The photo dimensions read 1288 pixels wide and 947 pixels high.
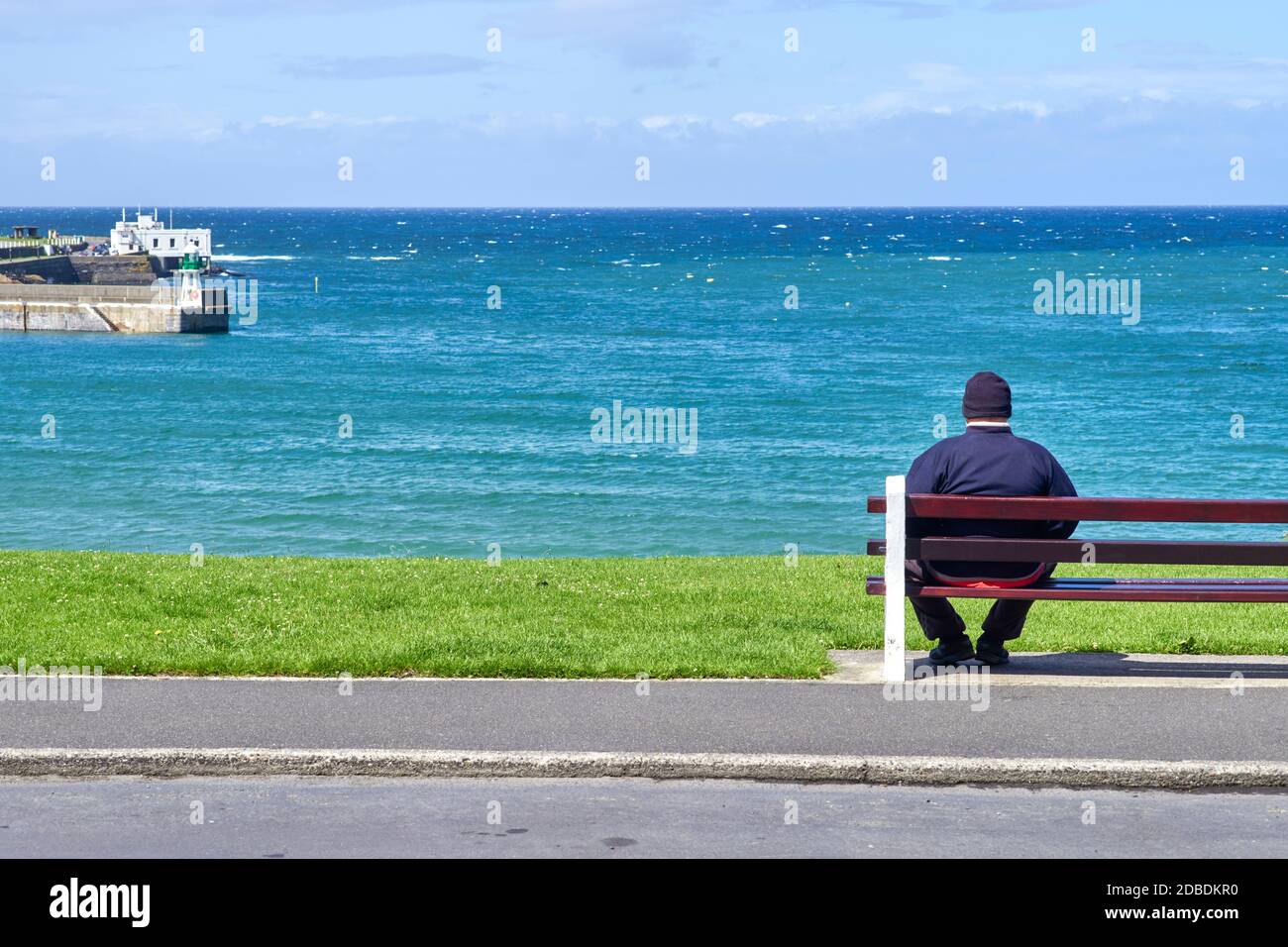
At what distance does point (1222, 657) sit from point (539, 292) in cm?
10523

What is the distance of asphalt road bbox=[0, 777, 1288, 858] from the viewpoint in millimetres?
5922

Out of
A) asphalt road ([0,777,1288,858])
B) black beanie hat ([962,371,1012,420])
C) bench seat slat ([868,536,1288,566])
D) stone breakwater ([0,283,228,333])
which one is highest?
stone breakwater ([0,283,228,333])

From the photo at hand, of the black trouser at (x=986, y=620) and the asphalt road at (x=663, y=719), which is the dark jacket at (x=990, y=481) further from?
the asphalt road at (x=663, y=719)

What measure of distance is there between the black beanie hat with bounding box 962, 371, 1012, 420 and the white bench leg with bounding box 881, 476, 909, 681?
56 cm

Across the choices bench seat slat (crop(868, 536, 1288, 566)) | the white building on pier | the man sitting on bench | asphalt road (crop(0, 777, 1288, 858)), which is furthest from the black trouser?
the white building on pier

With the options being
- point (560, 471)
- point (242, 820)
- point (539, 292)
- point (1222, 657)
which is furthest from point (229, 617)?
point (539, 292)

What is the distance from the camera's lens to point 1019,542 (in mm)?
7879

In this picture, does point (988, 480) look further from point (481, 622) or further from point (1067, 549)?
point (481, 622)

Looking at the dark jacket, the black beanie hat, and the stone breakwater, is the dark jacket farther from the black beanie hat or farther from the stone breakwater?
the stone breakwater

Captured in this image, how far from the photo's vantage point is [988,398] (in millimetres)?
8109

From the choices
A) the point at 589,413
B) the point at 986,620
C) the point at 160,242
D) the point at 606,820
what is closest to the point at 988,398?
the point at 986,620

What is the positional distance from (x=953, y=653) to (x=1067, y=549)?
1025 millimetres

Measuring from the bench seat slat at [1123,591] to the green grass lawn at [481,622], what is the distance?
35.7 inches

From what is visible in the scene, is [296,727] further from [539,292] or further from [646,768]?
[539,292]
